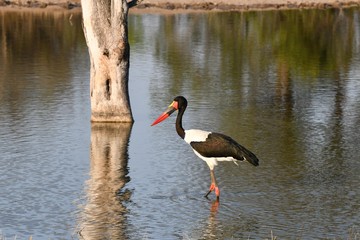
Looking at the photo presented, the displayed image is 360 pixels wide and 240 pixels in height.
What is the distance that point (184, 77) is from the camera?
3056 cm

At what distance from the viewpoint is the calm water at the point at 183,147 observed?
14617mm

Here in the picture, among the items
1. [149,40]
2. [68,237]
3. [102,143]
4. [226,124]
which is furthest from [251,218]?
[149,40]

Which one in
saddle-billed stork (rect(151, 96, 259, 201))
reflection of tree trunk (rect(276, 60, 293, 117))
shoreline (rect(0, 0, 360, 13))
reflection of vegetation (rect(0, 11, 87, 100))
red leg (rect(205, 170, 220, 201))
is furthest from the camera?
shoreline (rect(0, 0, 360, 13))

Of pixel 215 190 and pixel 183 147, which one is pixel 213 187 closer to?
pixel 215 190

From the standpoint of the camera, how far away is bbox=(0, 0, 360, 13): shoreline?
58.3 metres

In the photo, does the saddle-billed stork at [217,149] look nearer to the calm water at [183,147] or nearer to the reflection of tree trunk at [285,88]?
the calm water at [183,147]

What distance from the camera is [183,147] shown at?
20516 mm

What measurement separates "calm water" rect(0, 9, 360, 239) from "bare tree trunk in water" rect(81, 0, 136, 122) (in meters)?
0.82

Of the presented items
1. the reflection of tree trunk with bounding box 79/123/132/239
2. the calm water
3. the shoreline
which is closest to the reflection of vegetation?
the calm water

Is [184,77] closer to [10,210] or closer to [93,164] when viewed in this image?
[93,164]

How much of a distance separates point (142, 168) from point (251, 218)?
4146mm

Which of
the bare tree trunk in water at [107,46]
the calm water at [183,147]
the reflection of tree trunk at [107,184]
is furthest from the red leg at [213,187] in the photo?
the bare tree trunk in water at [107,46]

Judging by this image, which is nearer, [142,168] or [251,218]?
[251,218]

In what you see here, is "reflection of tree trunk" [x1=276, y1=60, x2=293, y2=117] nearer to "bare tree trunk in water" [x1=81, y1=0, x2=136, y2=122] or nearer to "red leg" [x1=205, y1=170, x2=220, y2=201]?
"bare tree trunk in water" [x1=81, y1=0, x2=136, y2=122]
